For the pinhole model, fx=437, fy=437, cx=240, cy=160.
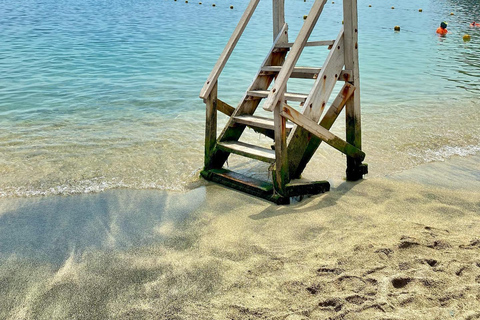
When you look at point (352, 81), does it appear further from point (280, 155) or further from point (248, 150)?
point (248, 150)

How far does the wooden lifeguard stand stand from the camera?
15.5ft

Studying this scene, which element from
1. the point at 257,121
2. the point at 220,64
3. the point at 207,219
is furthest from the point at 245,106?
the point at 207,219

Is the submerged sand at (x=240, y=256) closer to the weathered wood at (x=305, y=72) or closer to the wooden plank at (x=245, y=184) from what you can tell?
the wooden plank at (x=245, y=184)

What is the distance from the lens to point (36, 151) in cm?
678

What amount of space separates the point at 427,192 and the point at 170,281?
3376 mm

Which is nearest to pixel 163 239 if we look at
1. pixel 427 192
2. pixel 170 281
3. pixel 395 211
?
pixel 170 281

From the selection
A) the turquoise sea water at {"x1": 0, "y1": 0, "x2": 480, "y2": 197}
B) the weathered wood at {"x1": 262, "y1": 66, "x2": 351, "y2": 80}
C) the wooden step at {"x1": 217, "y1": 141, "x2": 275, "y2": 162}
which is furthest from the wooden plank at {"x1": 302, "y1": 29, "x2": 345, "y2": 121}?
the turquoise sea water at {"x1": 0, "y1": 0, "x2": 480, "y2": 197}

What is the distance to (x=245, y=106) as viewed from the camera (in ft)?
18.6

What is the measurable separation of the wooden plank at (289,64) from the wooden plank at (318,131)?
7.6 inches

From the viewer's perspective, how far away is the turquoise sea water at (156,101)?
6.25 m

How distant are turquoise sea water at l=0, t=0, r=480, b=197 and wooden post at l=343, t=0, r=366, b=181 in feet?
1.42

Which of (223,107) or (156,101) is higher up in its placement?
(223,107)

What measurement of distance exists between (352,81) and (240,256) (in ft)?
8.81

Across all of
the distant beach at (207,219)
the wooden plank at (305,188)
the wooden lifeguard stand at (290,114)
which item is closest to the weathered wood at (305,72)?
the wooden lifeguard stand at (290,114)
